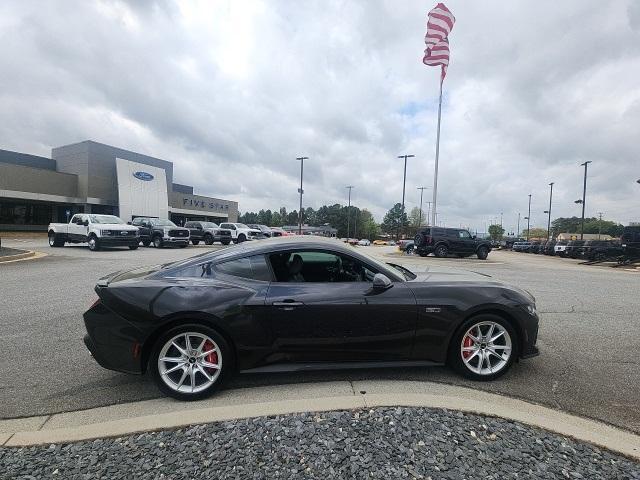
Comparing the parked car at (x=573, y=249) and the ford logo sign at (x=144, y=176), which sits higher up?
the ford logo sign at (x=144, y=176)

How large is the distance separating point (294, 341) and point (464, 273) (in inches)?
84.0

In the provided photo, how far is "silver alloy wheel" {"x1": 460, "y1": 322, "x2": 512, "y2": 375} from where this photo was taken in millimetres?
3469

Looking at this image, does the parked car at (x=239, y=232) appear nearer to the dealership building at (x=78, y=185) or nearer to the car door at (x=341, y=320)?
the dealership building at (x=78, y=185)

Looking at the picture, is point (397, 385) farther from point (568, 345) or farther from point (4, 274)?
point (4, 274)

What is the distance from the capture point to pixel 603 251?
79.3 feet

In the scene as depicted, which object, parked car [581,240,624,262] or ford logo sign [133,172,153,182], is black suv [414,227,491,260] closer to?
parked car [581,240,624,262]

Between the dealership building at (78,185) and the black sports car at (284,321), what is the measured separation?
42.8 metres

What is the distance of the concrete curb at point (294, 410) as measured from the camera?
2529 mm

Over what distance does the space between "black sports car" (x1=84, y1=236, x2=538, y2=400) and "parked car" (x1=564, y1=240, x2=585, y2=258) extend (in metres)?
31.2

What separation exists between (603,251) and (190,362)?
1127 inches

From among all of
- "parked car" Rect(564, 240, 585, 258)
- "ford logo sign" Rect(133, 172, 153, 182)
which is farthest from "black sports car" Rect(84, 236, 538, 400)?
"ford logo sign" Rect(133, 172, 153, 182)

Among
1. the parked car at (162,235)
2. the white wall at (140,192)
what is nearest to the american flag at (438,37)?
the parked car at (162,235)

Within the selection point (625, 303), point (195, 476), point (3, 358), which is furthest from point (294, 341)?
point (625, 303)

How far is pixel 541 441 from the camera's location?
2.42 meters
